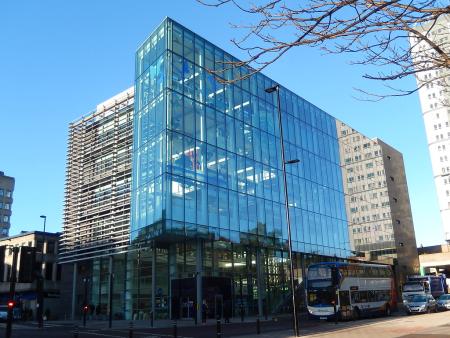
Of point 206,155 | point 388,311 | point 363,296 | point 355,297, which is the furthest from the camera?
point 206,155

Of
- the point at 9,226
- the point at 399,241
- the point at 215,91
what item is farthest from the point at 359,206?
the point at 9,226

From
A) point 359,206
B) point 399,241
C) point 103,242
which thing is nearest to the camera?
point 103,242

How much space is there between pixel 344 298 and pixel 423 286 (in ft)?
76.8

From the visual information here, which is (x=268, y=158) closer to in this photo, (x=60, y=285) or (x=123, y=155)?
(x=123, y=155)

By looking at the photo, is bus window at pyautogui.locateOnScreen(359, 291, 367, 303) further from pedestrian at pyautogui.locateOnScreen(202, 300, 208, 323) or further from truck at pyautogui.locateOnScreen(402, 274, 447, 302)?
truck at pyautogui.locateOnScreen(402, 274, 447, 302)

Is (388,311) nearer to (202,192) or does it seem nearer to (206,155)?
(202,192)

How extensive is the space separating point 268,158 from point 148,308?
19.6 m

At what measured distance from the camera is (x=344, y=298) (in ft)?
104

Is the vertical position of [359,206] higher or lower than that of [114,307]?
higher

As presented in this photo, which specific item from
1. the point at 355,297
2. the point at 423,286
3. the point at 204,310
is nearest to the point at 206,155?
the point at 204,310

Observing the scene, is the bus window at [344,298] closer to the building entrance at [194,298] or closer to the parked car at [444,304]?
the building entrance at [194,298]

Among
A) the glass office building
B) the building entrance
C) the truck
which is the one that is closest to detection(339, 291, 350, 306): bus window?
the glass office building

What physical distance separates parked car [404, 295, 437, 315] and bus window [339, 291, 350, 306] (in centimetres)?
956

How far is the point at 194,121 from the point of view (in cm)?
4019
